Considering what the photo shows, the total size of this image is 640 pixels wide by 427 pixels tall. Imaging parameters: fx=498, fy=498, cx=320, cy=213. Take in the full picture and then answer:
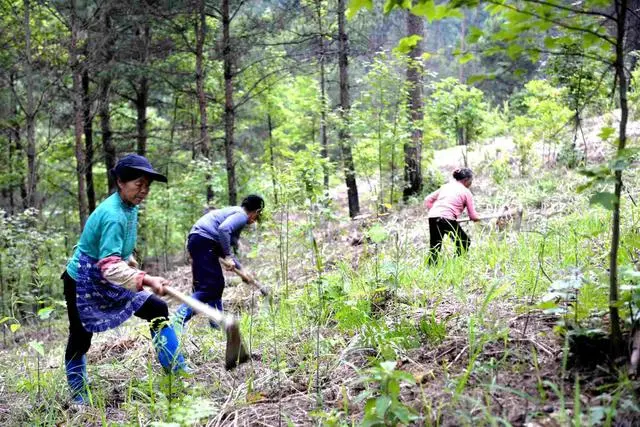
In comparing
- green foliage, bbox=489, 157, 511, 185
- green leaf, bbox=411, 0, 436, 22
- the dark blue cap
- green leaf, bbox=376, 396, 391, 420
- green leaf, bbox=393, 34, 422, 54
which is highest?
green leaf, bbox=411, 0, 436, 22

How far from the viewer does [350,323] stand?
3.52m

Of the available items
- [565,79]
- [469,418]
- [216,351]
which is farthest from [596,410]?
[565,79]

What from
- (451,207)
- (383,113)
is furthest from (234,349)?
(383,113)

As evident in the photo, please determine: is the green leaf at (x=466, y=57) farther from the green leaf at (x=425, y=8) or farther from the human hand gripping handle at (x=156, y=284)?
the human hand gripping handle at (x=156, y=284)

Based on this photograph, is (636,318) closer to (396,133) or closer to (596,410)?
(596,410)

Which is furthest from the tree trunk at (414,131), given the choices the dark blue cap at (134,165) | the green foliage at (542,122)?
the dark blue cap at (134,165)

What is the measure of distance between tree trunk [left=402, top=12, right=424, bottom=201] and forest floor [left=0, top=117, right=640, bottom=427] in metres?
6.64

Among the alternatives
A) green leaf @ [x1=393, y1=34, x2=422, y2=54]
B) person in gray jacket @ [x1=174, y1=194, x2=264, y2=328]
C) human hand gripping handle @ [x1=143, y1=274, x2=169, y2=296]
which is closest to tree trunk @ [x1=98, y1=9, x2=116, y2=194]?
person in gray jacket @ [x1=174, y1=194, x2=264, y2=328]

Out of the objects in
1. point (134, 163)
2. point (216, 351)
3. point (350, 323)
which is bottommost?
Result: point (216, 351)

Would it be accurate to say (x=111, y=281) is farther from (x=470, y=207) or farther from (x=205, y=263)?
(x=470, y=207)

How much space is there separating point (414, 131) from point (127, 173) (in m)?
9.08

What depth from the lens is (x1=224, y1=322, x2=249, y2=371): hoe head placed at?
3096 millimetres

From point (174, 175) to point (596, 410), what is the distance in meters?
19.7

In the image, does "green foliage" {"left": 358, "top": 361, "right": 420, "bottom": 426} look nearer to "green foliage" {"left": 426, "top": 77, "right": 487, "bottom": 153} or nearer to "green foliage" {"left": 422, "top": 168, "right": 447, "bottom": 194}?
"green foliage" {"left": 426, "top": 77, "right": 487, "bottom": 153}
